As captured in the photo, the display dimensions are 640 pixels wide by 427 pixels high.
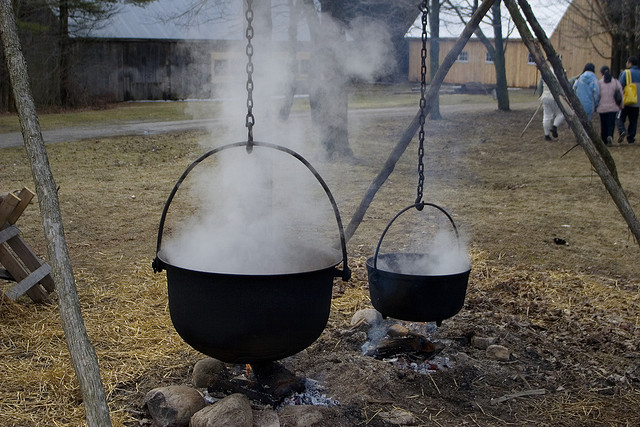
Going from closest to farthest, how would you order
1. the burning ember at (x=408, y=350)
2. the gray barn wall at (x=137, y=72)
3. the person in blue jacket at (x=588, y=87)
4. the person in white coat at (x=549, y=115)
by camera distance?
the burning ember at (x=408, y=350) → the person in blue jacket at (x=588, y=87) → the person in white coat at (x=549, y=115) → the gray barn wall at (x=137, y=72)

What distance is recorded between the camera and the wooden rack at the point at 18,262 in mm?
4332

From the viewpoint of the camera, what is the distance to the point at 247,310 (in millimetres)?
2617

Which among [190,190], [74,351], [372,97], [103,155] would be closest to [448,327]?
[74,351]

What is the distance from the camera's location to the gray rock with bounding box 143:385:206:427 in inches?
111

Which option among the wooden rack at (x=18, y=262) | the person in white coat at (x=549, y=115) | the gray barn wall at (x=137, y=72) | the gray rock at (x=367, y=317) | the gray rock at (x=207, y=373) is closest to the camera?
the gray rock at (x=207, y=373)

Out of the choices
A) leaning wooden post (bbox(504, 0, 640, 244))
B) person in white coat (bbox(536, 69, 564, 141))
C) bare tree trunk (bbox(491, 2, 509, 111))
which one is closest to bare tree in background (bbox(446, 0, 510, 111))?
bare tree trunk (bbox(491, 2, 509, 111))

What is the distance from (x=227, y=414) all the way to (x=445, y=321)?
2.02 m

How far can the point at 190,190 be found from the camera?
28.4 ft

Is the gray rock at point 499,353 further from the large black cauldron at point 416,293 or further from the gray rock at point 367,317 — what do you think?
the gray rock at point 367,317

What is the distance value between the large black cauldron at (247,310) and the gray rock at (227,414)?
19 centimetres

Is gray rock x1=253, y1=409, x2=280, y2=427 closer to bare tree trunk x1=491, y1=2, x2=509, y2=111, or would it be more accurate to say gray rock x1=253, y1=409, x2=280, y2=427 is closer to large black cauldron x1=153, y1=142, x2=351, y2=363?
large black cauldron x1=153, y1=142, x2=351, y2=363

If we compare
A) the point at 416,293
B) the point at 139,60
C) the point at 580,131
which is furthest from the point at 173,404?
the point at 139,60

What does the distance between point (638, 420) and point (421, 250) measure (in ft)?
9.89

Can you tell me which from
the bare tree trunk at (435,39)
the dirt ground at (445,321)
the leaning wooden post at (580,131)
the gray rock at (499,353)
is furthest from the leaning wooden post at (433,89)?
the bare tree trunk at (435,39)
